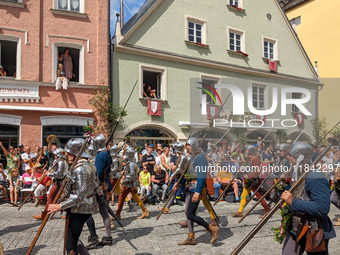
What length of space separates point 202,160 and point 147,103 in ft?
31.0

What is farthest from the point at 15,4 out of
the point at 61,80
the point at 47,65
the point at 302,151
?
the point at 302,151

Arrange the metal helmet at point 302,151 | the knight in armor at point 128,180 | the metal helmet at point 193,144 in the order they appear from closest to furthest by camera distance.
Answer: the metal helmet at point 302,151 < the metal helmet at point 193,144 < the knight in armor at point 128,180

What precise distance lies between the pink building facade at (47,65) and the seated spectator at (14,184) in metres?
2.93

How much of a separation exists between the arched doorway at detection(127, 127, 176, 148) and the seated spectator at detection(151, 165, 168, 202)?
13.9 feet

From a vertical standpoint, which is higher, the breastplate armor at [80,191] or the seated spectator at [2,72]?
the seated spectator at [2,72]

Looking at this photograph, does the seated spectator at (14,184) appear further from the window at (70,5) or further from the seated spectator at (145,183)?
the window at (70,5)

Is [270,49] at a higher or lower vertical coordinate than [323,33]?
lower

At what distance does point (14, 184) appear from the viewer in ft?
32.2

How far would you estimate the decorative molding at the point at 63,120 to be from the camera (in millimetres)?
12836

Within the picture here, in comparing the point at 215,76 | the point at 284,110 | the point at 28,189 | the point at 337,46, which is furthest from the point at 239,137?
the point at 337,46

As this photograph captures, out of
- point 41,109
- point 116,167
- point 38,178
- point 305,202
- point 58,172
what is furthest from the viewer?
point 41,109

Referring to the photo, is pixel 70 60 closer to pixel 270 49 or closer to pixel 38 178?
pixel 38 178

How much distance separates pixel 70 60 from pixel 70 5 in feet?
8.07

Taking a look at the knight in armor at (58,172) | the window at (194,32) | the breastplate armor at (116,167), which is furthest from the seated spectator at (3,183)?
the window at (194,32)
